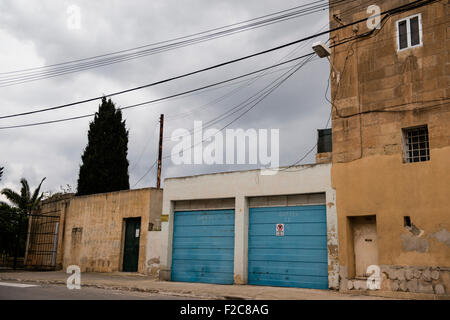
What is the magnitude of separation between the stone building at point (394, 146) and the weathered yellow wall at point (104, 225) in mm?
9208

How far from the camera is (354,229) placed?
45.6 ft

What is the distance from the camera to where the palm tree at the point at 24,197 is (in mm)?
32625

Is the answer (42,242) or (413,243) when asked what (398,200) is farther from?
(42,242)

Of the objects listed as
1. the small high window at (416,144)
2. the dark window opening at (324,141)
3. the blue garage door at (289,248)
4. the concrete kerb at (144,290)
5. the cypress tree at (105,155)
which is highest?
the cypress tree at (105,155)

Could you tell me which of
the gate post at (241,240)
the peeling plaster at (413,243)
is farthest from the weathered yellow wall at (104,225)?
the peeling plaster at (413,243)

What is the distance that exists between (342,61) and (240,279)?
8.34m

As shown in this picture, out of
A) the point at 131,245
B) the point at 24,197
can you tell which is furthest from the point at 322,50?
the point at 24,197

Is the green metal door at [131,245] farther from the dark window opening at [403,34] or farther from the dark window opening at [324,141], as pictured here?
the dark window opening at [403,34]

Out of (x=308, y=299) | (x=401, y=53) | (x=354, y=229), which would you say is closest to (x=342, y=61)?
(x=401, y=53)

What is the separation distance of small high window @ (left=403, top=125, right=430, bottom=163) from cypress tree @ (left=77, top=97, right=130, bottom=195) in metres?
22.1

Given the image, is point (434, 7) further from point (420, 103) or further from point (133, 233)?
point (133, 233)

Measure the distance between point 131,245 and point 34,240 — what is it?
31.1 ft

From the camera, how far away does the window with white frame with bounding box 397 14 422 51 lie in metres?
13.2

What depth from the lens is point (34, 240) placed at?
26281 mm
